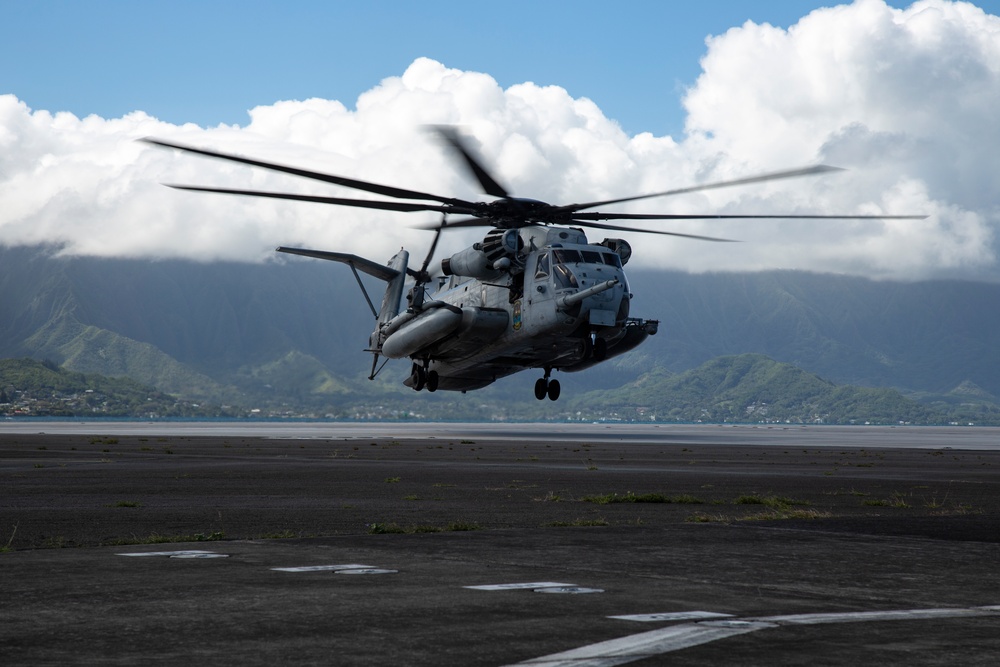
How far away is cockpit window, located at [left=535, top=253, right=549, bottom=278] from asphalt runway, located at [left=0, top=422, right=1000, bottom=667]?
30.1 m

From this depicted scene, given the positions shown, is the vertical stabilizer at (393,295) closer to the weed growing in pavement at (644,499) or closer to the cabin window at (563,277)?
the cabin window at (563,277)

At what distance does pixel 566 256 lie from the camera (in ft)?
175

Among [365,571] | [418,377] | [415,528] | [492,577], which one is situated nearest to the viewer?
[492,577]

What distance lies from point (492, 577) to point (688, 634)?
10.7ft

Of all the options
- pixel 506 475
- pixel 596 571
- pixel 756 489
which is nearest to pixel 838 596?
pixel 596 571

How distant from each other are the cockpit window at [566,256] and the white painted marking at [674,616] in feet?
147

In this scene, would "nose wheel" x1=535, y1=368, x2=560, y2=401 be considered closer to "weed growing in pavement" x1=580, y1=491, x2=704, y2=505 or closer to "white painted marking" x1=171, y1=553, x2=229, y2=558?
"weed growing in pavement" x1=580, y1=491, x2=704, y2=505

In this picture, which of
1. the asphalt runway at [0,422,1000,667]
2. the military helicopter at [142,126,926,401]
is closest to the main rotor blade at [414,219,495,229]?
the military helicopter at [142,126,926,401]

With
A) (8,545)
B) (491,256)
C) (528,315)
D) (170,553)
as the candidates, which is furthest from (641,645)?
(491,256)

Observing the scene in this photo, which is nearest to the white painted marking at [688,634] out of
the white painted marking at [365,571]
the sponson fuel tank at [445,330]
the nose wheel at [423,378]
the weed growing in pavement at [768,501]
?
the white painted marking at [365,571]

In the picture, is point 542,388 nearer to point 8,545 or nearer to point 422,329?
point 422,329

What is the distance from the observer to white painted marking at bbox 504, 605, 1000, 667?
6891mm

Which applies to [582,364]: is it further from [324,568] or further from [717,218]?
[324,568]

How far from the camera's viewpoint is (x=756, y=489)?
25812mm
